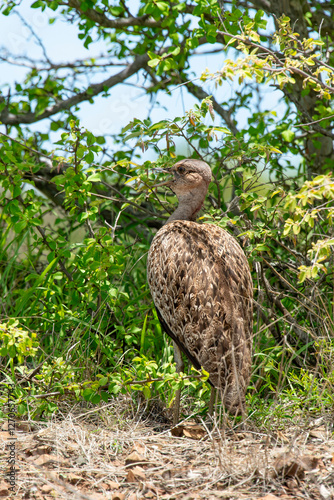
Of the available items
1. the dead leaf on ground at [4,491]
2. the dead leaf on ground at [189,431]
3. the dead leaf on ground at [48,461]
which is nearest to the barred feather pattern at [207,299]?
the dead leaf on ground at [189,431]

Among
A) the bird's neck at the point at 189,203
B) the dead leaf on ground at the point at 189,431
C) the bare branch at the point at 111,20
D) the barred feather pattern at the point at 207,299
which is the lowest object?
the dead leaf on ground at the point at 189,431

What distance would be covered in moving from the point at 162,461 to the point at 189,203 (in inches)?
90.9

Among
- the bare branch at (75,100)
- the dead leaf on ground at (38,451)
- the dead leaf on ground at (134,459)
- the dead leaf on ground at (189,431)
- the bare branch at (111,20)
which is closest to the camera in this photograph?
the dead leaf on ground at (134,459)

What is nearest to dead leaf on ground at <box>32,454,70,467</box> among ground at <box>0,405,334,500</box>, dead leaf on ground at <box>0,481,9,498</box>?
ground at <box>0,405,334,500</box>

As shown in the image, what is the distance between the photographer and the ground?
300 centimetres

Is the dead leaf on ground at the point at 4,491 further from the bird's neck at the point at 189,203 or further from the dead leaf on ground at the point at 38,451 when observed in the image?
the bird's neck at the point at 189,203

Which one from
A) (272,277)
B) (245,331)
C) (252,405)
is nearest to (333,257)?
(272,277)

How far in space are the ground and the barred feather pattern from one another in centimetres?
43

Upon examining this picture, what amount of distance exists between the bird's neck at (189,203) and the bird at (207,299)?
0.27m

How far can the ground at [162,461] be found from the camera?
2996 mm

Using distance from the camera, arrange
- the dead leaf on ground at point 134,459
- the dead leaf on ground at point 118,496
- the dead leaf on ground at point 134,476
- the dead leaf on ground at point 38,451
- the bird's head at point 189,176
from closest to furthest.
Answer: the dead leaf on ground at point 118,496 → the dead leaf on ground at point 134,476 → the dead leaf on ground at point 134,459 → the dead leaf on ground at point 38,451 → the bird's head at point 189,176

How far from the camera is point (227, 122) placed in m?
6.09

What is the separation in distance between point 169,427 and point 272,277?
6.64ft

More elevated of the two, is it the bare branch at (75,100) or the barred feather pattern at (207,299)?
the bare branch at (75,100)
